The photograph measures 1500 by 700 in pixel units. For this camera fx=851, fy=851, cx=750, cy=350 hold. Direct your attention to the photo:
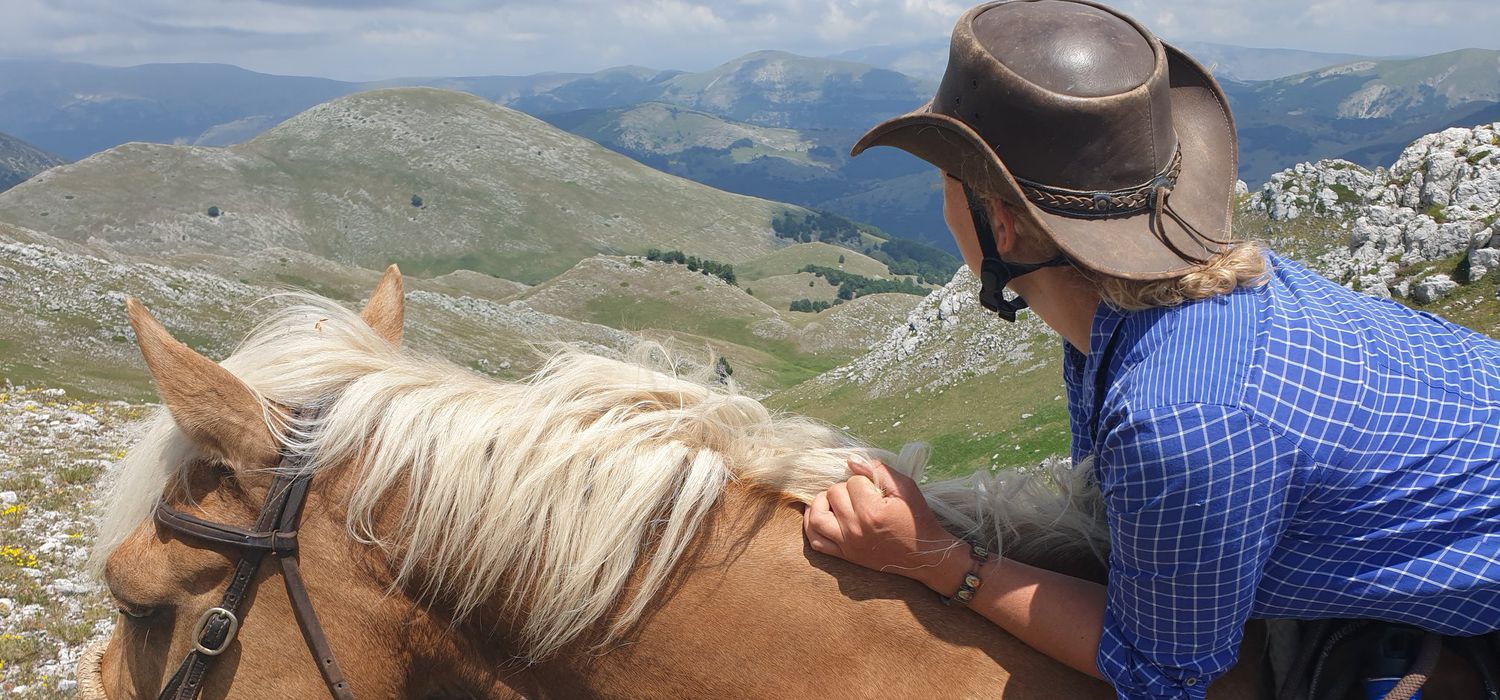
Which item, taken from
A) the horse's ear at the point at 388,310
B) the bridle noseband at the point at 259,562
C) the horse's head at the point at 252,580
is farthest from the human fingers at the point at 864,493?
the horse's ear at the point at 388,310

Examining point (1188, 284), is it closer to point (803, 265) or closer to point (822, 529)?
point (822, 529)

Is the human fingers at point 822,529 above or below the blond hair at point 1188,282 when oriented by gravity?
below

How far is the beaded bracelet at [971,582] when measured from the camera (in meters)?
2.65

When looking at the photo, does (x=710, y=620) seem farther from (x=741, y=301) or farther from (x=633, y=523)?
(x=741, y=301)

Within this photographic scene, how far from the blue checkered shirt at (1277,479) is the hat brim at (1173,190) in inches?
6.8

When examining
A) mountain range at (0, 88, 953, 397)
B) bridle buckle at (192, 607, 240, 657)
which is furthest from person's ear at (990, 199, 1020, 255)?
bridle buckle at (192, 607, 240, 657)

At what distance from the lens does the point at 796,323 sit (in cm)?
10888

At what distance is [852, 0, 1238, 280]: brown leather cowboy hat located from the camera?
231 centimetres

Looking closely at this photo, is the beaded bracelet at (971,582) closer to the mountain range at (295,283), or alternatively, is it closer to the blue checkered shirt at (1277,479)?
the blue checkered shirt at (1277,479)

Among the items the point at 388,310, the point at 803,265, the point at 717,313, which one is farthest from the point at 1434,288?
the point at 803,265

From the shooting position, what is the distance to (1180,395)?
2.08 metres

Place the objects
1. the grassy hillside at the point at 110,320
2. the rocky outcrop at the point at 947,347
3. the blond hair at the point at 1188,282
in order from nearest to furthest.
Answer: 1. the blond hair at the point at 1188,282
2. the rocky outcrop at the point at 947,347
3. the grassy hillside at the point at 110,320

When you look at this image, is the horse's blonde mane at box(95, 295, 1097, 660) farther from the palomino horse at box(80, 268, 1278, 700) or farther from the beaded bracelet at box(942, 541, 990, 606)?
the beaded bracelet at box(942, 541, 990, 606)

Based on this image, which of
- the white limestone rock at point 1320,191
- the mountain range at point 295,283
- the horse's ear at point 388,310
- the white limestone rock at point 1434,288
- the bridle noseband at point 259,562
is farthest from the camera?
the mountain range at point 295,283
